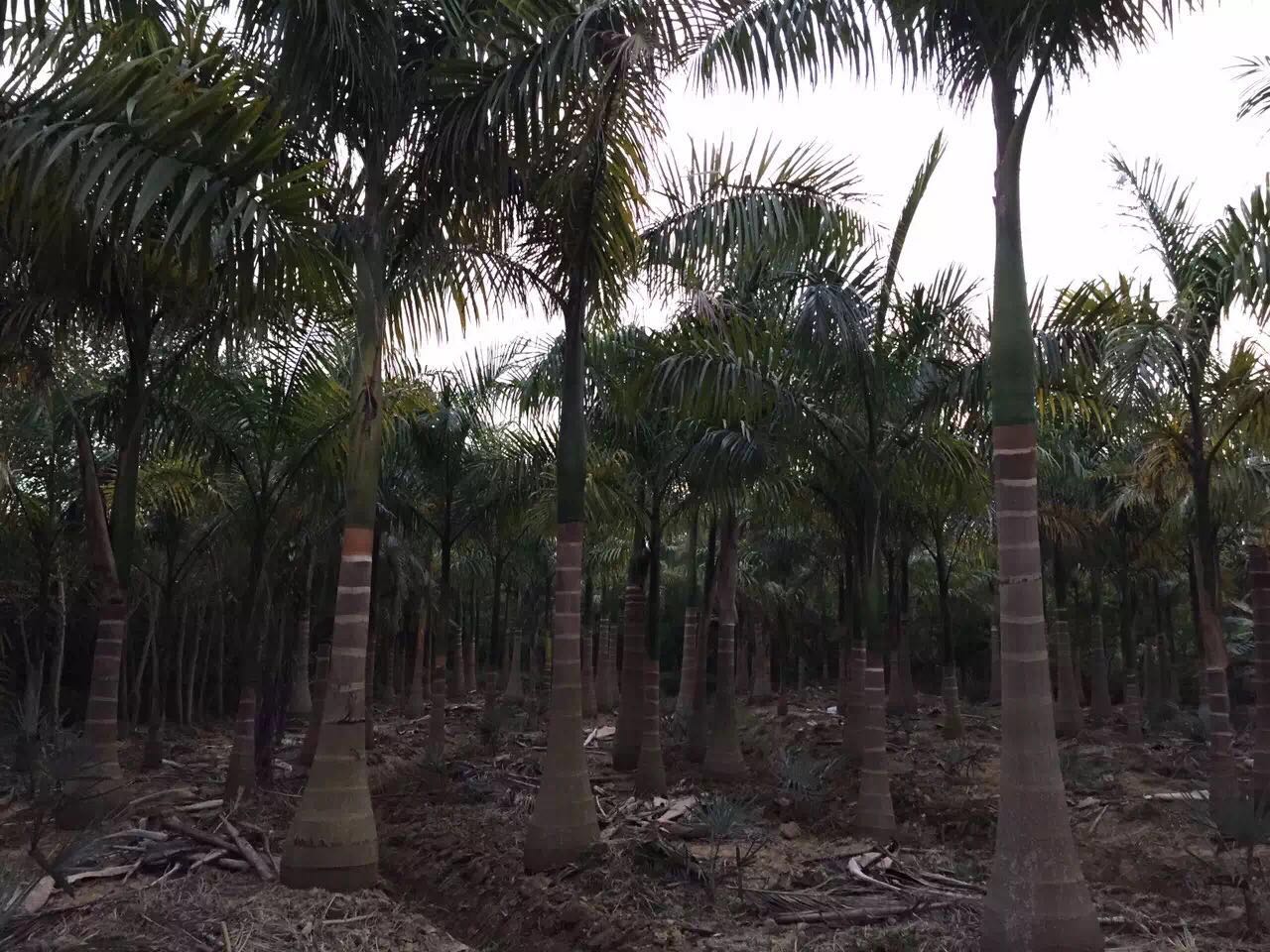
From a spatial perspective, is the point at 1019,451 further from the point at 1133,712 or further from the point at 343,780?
the point at 1133,712

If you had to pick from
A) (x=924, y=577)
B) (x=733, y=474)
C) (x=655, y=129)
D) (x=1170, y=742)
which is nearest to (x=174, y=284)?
(x=655, y=129)

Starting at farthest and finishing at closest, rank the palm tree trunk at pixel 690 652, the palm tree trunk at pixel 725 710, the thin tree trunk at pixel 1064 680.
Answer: the thin tree trunk at pixel 1064 680 < the palm tree trunk at pixel 690 652 < the palm tree trunk at pixel 725 710

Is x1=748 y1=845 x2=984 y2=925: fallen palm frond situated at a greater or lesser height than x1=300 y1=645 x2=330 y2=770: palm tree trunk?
lesser

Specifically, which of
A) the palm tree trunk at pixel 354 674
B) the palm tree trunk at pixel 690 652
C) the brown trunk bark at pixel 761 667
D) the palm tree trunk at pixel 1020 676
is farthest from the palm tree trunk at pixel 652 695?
the brown trunk bark at pixel 761 667

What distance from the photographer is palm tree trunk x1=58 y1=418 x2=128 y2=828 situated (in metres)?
9.29

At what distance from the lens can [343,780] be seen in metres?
7.83

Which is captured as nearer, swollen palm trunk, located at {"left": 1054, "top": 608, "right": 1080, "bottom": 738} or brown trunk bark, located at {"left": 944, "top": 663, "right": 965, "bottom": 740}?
brown trunk bark, located at {"left": 944, "top": 663, "right": 965, "bottom": 740}

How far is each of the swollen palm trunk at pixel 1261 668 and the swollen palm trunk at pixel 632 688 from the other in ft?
24.6

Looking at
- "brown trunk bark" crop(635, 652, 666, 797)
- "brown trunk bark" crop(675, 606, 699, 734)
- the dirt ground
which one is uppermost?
→ "brown trunk bark" crop(675, 606, 699, 734)

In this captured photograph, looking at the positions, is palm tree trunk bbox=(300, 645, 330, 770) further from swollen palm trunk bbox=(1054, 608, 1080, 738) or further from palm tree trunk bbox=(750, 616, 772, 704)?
swollen palm trunk bbox=(1054, 608, 1080, 738)

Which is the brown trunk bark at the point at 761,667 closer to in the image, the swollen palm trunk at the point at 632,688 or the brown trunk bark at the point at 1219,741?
the swollen palm trunk at the point at 632,688

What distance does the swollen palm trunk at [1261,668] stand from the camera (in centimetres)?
978

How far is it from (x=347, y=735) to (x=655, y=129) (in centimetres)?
570

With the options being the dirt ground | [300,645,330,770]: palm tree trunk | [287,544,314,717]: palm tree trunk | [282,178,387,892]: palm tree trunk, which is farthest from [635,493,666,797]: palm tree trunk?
[287,544,314,717]: palm tree trunk
